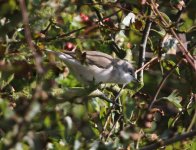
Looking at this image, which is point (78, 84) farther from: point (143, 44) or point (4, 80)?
point (4, 80)

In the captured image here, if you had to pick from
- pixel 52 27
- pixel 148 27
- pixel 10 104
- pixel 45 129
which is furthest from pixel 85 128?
pixel 148 27

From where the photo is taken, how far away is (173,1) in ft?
7.97

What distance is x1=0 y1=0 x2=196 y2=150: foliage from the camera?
116 centimetres

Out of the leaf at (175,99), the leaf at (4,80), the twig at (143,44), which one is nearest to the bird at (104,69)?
the twig at (143,44)

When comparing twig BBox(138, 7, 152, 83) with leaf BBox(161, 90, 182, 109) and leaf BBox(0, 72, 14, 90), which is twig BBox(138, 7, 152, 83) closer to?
leaf BBox(161, 90, 182, 109)

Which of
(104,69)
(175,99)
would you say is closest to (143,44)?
(175,99)

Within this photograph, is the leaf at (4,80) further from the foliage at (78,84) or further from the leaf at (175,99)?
the leaf at (175,99)

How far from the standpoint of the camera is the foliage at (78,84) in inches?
45.8

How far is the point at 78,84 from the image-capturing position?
2.44 metres

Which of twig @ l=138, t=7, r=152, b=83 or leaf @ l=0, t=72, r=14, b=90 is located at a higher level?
leaf @ l=0, t=72, r=14, b=90

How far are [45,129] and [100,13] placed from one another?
1.40 metres

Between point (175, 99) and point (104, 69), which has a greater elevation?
point (175, 99)

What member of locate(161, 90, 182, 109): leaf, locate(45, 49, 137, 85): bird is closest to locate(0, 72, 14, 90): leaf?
locate(161, 90, 182, 109): leaf

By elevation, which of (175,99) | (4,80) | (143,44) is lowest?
(175,99)
